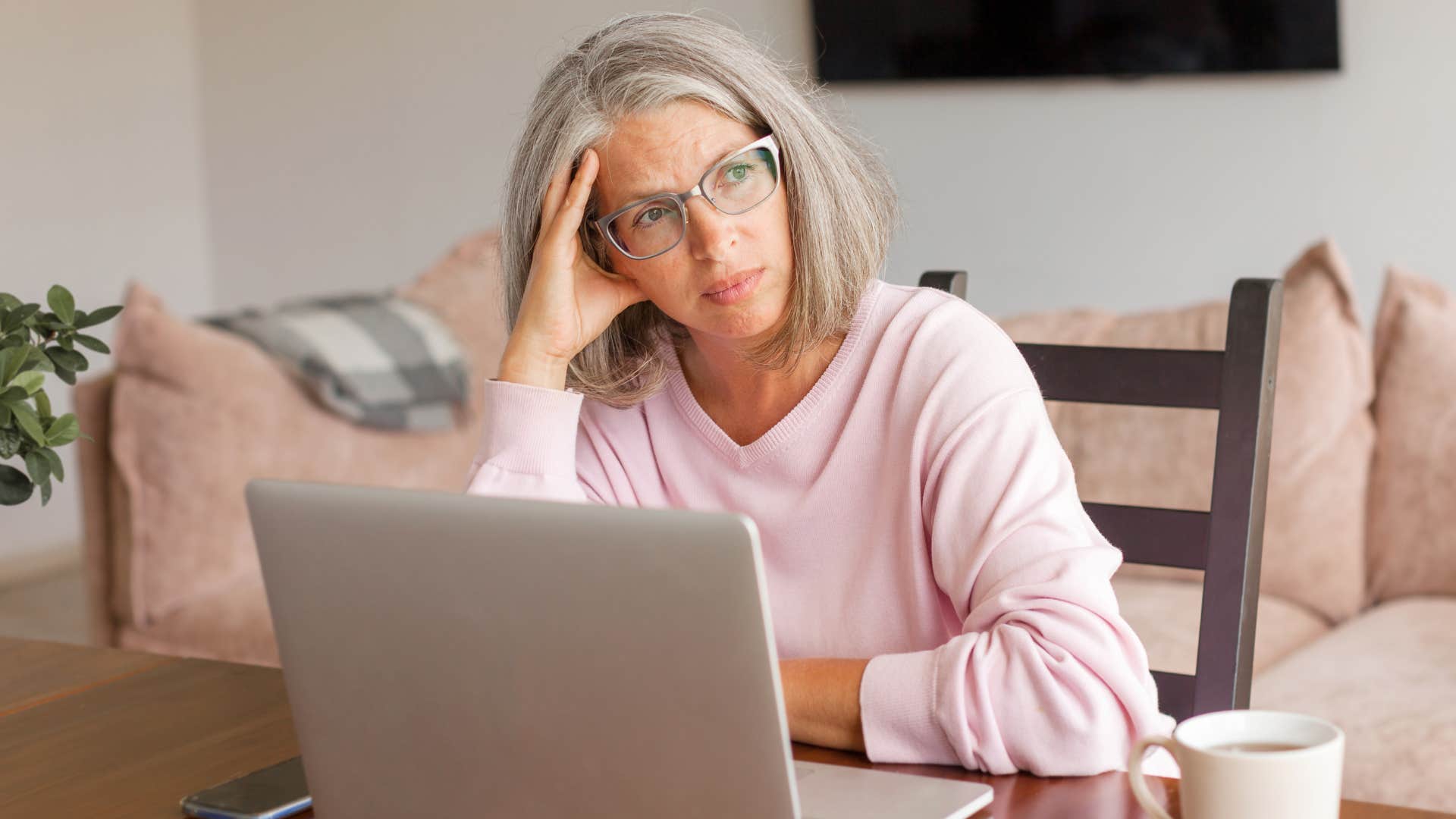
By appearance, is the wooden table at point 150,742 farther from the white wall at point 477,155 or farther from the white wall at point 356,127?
the white wall at point 356,127

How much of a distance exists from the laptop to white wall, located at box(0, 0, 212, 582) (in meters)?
3.48

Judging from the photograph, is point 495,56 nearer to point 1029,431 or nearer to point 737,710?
point 1029,431

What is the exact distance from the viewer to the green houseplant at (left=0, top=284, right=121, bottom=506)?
101cm

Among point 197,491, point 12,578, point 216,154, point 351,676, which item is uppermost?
point 216,154

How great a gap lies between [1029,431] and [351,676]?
1.74ft

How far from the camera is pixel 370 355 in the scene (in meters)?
2.79

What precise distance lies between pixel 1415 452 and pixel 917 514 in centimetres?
145

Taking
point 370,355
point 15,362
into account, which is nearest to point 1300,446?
point 370,355

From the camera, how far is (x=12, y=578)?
421 centimetres

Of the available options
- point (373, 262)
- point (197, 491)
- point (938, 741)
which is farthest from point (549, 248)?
Answer: point (373, 262)

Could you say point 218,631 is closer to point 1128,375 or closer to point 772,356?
point 772,356

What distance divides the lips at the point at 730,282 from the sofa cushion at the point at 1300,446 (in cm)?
122

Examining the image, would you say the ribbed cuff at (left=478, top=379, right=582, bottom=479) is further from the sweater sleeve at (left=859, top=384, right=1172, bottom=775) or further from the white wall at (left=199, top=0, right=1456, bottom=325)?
the white wall at (left=199, top=0, right=1456, bottom=325)

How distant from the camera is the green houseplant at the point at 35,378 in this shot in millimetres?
1015
